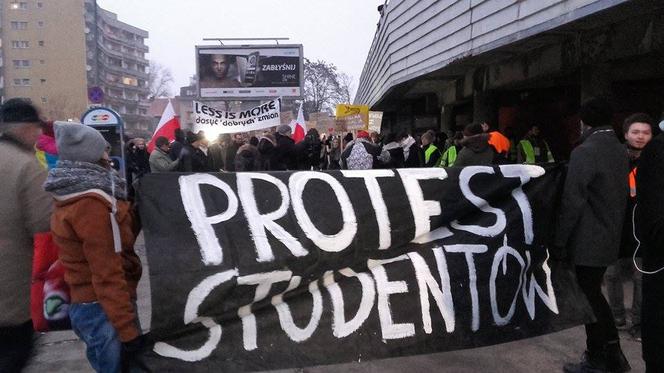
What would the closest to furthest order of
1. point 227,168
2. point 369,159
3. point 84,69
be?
1. point 369,159
2. point 227,168
3. point 84,69

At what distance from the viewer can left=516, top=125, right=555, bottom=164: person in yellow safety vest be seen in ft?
34.8

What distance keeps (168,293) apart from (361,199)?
1.27 m

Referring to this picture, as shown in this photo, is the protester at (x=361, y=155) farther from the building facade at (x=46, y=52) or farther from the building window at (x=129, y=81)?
the building window at (x=129, y=81)

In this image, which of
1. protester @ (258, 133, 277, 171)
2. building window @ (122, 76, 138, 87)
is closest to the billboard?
protester @ (258, 133, 277, 171)

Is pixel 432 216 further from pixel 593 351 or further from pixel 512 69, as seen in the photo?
pixel 512 69

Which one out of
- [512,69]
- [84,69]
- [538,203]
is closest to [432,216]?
[538,203]

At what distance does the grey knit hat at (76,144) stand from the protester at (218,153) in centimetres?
961

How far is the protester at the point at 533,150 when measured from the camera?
1060 centimetres

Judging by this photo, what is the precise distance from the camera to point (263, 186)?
347 centimetres

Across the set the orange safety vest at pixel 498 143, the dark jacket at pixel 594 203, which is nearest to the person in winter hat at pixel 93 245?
the dark jacket at pixel 594 203

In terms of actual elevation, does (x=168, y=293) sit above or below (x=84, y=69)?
below

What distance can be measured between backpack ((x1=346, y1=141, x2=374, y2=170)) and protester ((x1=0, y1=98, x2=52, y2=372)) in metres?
7.33

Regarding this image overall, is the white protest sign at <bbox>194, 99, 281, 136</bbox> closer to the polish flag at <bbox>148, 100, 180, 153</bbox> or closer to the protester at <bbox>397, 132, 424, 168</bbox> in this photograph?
the polish flag at <bbox>148, 100, 180, 153</bbox>

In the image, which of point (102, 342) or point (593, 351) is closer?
point (102, 342)
